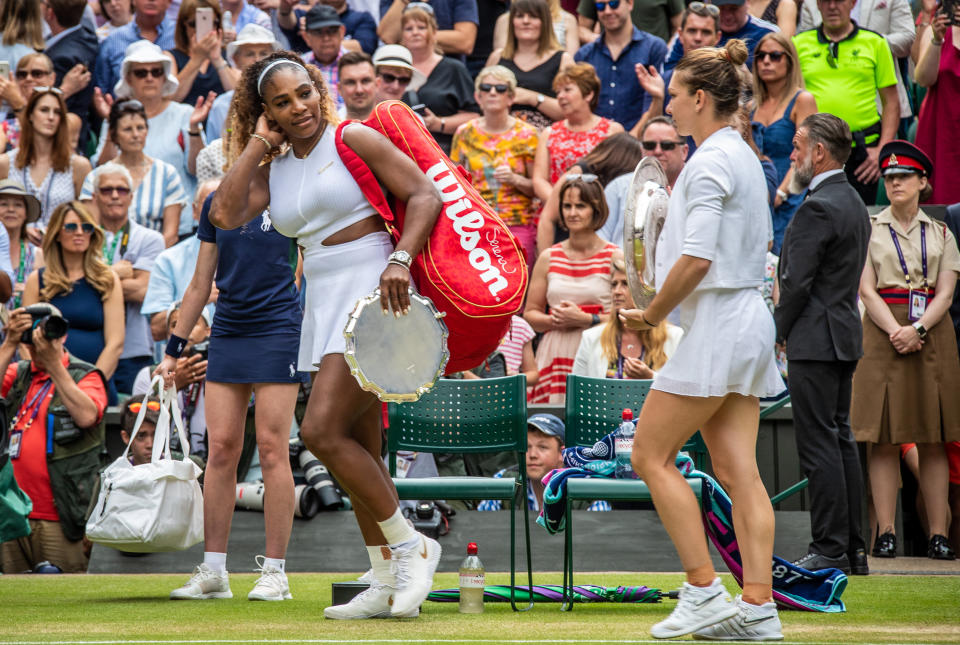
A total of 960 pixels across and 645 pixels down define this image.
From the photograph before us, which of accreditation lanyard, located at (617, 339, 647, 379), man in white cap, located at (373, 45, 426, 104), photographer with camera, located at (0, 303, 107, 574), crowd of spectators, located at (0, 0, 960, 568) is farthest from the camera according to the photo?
man in white cap, located at (373, 45, 426, 104)

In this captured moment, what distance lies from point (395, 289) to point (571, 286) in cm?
473

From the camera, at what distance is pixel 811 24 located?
1235 centimetres

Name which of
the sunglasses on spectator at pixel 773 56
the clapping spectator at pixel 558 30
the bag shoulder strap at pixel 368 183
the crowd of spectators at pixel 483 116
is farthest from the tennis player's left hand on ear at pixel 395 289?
the clapping spectator at pixel 558 30

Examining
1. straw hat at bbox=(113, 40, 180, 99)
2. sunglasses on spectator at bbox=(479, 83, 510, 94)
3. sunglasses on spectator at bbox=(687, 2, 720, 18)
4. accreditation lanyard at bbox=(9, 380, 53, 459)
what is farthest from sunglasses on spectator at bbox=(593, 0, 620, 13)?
accreditation lanyard at bbox=(9, 380, 53, 459)

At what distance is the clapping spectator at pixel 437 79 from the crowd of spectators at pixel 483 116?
0.8 inches

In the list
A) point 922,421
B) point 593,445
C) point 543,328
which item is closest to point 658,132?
point 543,328

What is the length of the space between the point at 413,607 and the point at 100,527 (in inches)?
68.2

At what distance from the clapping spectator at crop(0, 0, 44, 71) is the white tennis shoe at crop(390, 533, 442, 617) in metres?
8.76

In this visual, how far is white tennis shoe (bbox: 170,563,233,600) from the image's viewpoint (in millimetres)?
6277

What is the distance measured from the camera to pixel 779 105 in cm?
1074

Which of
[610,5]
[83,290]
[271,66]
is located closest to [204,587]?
[271,66]

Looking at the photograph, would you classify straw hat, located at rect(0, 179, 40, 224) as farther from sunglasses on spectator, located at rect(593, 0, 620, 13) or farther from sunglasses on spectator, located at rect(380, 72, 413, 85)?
sunglasses on spectator, located at rect(593, 0, 620, 13)

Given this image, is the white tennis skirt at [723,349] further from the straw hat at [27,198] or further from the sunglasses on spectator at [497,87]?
the sunglasses on spectator at [497,87]

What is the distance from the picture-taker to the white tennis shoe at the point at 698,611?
454 centimetres
